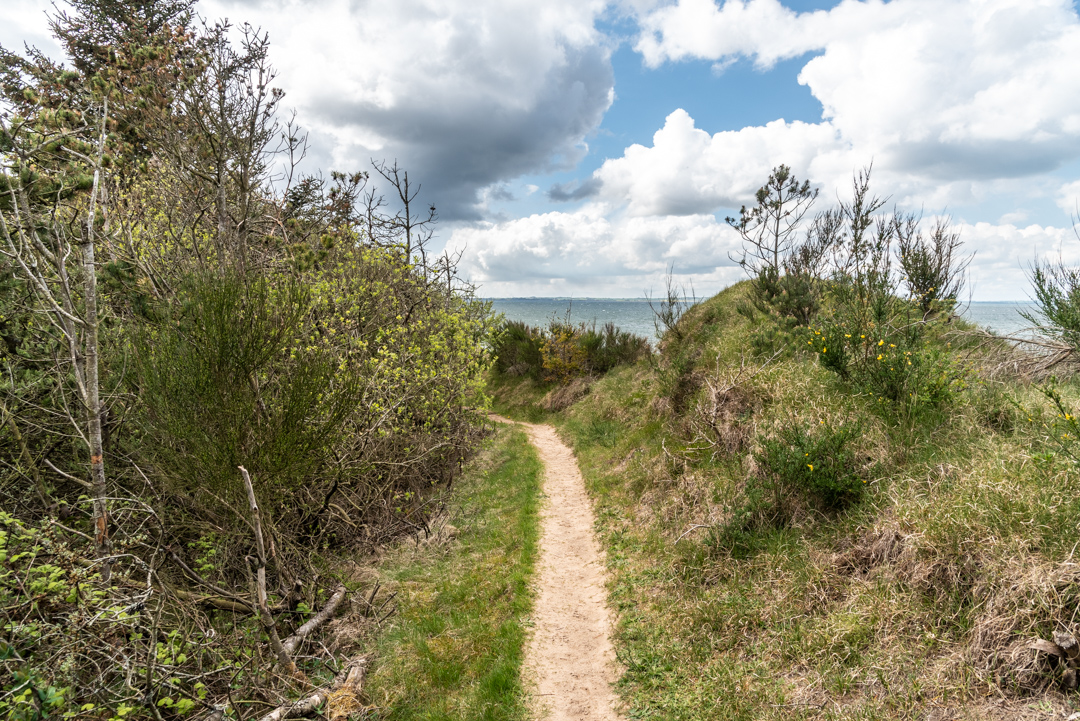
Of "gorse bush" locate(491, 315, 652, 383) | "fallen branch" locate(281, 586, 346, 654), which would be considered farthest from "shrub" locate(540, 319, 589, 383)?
"fallen branch" locate(281, 586, 346, 654)

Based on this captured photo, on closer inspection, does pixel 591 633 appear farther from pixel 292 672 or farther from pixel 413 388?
pixel 413 388

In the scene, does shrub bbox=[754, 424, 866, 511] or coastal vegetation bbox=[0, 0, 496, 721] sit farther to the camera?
shrub bbox=[754, 424, 866, 511]

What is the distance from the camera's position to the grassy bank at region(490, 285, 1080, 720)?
336cm

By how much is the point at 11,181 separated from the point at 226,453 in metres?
2.75

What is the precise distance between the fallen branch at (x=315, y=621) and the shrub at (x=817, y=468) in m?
5.66

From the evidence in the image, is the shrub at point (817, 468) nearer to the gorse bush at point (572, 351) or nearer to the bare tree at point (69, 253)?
the bare tree at point (69, 253)

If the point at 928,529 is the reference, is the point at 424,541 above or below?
below

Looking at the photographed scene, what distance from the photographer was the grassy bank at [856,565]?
3355mm

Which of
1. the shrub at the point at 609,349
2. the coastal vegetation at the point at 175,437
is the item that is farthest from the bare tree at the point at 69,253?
the shrub at the point at 609,349

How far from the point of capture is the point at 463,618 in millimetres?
5945

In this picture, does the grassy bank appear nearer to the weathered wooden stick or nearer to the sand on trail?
the sand on trail

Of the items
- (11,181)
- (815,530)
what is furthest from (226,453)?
(815,530)

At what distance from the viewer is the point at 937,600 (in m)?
3.82

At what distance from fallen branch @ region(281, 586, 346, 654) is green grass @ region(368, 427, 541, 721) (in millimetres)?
702
